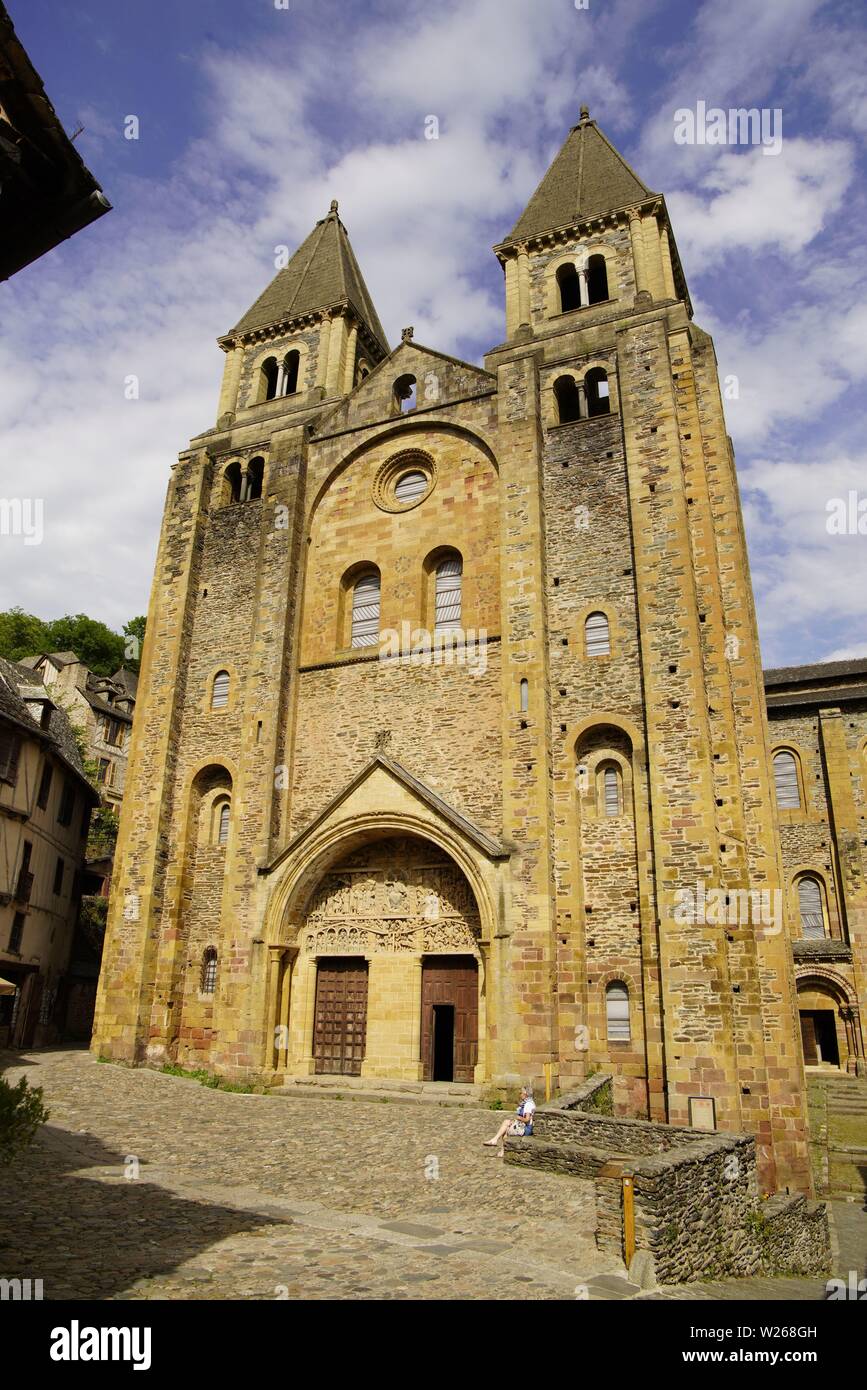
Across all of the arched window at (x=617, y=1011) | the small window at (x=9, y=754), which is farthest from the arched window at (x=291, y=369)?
the arched window at (x=617, y=1011)

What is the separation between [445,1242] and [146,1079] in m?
12.9

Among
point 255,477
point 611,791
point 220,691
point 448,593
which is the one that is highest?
point 255,477

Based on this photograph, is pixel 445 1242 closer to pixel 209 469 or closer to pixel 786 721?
pixel 209 469

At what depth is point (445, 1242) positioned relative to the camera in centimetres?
880

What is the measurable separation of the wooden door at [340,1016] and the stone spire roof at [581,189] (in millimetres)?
21096

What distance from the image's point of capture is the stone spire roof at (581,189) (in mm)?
25781

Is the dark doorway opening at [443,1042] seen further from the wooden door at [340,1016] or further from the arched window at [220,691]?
the arched window at [220,691]

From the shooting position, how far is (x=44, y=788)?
27.3 metres

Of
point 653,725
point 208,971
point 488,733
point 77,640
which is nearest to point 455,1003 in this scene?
point 488,733

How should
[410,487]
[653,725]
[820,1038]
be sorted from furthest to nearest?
[820,1038]
[410,487]
[653,725]

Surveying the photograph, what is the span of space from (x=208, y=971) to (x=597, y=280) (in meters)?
22.2

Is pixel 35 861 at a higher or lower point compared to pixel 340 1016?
higher

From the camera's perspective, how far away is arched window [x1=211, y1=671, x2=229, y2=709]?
2452 centimetres

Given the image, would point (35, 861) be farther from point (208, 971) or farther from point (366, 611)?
point (366, 611)
